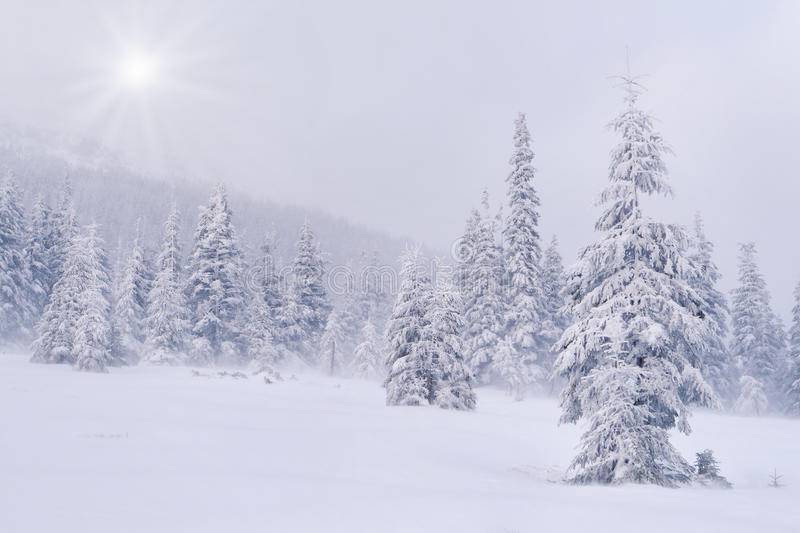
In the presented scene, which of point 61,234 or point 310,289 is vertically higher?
point 61,234

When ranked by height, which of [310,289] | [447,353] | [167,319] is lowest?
[447,353]

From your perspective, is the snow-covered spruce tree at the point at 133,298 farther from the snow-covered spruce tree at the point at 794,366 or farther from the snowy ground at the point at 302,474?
the snow-covered spruce tree at the point at 794,366

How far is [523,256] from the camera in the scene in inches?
1566

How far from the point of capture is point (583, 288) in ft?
48.1

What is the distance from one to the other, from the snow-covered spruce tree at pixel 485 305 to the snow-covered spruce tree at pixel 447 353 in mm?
13300

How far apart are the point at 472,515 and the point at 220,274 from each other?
40.7m

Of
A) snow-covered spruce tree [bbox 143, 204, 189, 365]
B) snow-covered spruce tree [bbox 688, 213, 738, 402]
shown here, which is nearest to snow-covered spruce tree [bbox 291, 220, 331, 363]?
snow-covered spruce tree [bbox 143, 204, 189, 365]

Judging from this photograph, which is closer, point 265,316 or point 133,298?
point 133,298

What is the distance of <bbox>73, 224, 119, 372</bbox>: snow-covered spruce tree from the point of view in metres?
28.0

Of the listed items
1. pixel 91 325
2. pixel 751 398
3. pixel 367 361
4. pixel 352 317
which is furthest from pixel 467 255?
pixel 91 325

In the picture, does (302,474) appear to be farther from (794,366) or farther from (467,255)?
(794,366)

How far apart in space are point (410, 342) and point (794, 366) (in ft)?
123

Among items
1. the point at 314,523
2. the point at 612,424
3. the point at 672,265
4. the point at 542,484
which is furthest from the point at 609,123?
the point at 314,523

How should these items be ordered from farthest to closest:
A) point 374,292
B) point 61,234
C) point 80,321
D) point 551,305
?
point 374,292
point 61,234
point 551,305
point 80,321
